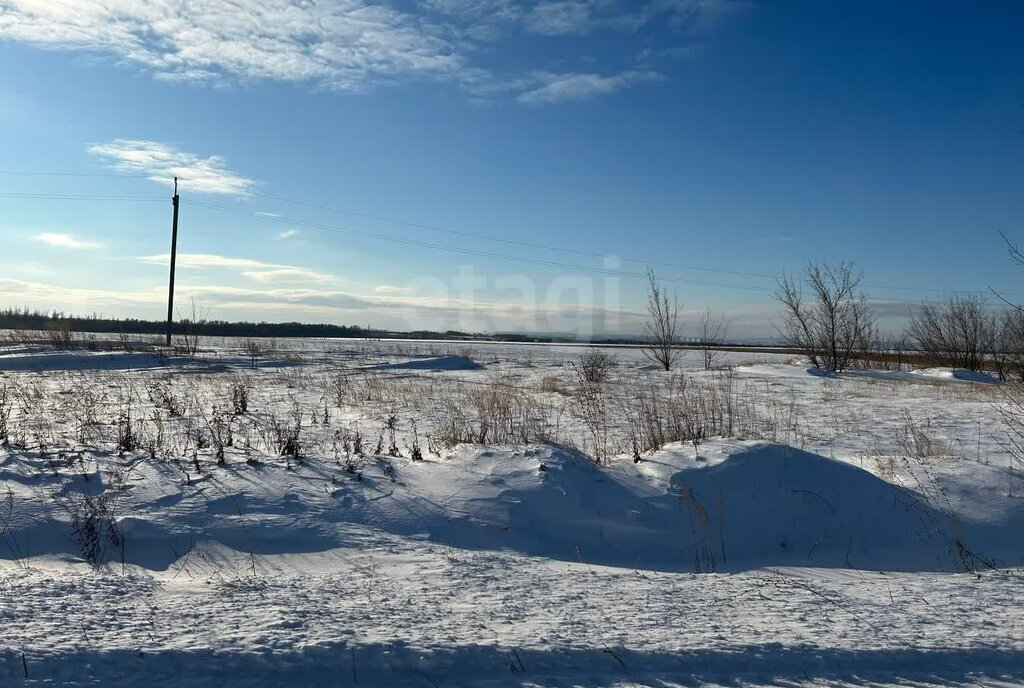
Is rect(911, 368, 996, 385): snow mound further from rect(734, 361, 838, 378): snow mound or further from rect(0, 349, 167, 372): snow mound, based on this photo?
rect(0, 349, 167, 372): snow mound

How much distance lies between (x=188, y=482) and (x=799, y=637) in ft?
17.6

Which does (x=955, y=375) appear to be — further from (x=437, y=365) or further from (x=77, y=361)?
(x=77, y=361)

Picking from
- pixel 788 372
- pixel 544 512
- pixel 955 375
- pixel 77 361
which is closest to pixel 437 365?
pixel 77 361

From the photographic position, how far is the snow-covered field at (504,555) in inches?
128

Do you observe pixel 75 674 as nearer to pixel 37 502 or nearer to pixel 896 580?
pixel 37 502

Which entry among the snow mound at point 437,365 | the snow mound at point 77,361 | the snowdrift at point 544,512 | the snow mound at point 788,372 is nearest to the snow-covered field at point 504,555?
the snowdrift at point 544,512

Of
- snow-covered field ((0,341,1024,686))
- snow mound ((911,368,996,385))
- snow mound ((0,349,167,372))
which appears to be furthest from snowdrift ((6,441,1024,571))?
snow mound ((911,368,996,385))

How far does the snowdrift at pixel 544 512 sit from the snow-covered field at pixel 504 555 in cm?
3

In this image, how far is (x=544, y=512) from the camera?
233 inches

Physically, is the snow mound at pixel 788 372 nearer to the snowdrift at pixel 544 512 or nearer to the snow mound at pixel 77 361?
the snowdrift at pixel 544 512

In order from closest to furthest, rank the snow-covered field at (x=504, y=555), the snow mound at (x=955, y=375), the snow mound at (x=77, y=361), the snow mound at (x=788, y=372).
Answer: the snow-covered field at (x=504, y=555) → the snow mound at (x=77, y=361) → the snow mound at (x=788, y=372) → the snow mound at (x=955, y=375)

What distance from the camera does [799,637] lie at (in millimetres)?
3574

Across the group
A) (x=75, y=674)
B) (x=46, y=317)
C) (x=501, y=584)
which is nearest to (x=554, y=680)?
(x=501, y=584)

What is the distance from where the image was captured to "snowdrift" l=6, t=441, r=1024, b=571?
5.31 meters
